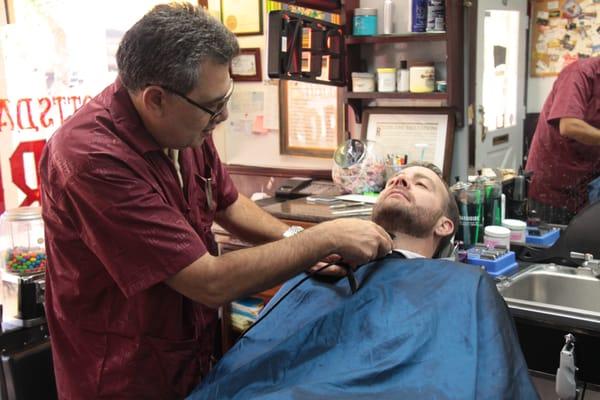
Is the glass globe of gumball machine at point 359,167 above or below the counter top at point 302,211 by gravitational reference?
above

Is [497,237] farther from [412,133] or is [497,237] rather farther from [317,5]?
[317,5]

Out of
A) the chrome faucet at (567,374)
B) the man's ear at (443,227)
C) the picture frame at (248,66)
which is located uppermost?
the picture frame at (248,66)

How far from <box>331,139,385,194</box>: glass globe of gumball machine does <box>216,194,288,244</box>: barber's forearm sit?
3.22ft

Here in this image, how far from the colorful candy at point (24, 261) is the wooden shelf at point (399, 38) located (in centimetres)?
165

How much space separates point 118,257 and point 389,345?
66 cm

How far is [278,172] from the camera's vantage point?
11.1 feet

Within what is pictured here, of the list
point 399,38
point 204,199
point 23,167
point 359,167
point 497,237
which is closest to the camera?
point 204,199

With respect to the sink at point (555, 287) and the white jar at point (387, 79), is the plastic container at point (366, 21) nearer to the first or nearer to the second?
the white jar at point (387, 79)

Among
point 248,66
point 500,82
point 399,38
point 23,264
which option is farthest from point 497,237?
point 248,66

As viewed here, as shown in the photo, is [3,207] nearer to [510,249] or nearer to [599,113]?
[510,249]

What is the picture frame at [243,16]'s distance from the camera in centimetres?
332

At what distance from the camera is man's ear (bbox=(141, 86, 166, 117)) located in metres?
1.38

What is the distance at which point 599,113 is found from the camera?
2.35 meters

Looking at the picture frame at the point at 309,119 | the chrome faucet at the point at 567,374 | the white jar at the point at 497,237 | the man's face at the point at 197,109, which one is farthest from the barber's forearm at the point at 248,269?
the picture frame at the point at 309,119
